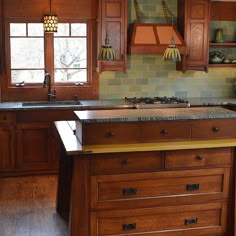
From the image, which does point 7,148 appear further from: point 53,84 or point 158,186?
point 158,186

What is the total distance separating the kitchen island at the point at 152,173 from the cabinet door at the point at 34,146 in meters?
1.86

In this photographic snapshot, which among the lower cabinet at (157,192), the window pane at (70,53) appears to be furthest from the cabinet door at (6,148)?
the lower cabinet at (157,192)

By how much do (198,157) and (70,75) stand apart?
3.10 meters

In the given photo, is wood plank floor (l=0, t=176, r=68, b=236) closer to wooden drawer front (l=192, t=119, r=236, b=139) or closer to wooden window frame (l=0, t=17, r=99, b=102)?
wooden window frame (l=0, t=17, r=99, b=102)

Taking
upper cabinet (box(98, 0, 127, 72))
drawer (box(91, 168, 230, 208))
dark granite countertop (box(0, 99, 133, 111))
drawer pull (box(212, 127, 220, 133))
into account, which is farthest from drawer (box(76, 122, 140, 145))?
upper cabinet (box(98, 0, 127, 72))

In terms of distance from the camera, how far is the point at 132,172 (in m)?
3.44

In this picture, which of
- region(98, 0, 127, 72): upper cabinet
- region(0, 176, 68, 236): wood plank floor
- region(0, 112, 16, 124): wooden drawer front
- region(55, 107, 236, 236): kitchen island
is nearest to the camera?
region(55, 107, 236, 236): kitchen island

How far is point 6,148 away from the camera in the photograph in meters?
5.47

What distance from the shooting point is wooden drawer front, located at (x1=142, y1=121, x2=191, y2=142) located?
3.46 meters

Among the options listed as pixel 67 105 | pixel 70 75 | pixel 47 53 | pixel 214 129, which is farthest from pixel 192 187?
pixel 47 53

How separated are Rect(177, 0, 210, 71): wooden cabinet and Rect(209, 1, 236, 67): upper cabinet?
213 mm

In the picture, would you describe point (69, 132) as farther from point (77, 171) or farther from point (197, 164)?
point (197, 164)

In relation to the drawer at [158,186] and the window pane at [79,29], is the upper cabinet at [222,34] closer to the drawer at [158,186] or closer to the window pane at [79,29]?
the window pane at [79,29]

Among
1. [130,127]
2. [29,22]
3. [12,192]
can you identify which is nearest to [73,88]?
[29,22]
